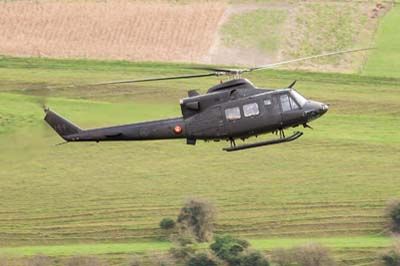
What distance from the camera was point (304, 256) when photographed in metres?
74.9

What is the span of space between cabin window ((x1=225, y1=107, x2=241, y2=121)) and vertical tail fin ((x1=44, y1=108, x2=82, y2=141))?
18.4 ft

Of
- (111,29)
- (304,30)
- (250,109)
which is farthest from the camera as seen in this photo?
(111,29)

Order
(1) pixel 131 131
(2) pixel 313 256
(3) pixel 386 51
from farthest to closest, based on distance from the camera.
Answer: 1. (3) pixel 386 51
2. (2) pixel 313 256
3. (1) pixel 131 131

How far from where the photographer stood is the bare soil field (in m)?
99.4

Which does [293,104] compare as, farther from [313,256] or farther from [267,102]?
[313,256]

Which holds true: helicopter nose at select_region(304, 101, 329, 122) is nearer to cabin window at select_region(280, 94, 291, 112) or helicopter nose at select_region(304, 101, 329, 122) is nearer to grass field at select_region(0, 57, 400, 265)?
cabin window at select_region(280, 94, 291, 112)

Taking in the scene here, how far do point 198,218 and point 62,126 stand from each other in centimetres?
2643

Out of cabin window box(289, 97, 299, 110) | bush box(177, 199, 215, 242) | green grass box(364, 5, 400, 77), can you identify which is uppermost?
green grass box(364, 5, 400, 77)

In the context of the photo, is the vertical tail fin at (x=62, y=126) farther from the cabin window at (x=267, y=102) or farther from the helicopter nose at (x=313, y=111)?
the helicopter nose at (x=313, y=111)

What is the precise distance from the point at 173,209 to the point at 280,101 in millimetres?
28737

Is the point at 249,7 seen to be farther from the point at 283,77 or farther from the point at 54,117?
the point at 54,117

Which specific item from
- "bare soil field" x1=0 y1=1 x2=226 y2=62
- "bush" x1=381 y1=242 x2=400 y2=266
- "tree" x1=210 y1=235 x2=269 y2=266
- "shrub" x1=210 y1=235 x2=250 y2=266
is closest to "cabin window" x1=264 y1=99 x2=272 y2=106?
"tree" x1=210 y1=235 x2=269 y2=266

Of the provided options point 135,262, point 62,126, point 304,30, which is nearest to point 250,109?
point 62,126

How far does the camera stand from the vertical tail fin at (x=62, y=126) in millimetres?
53375
